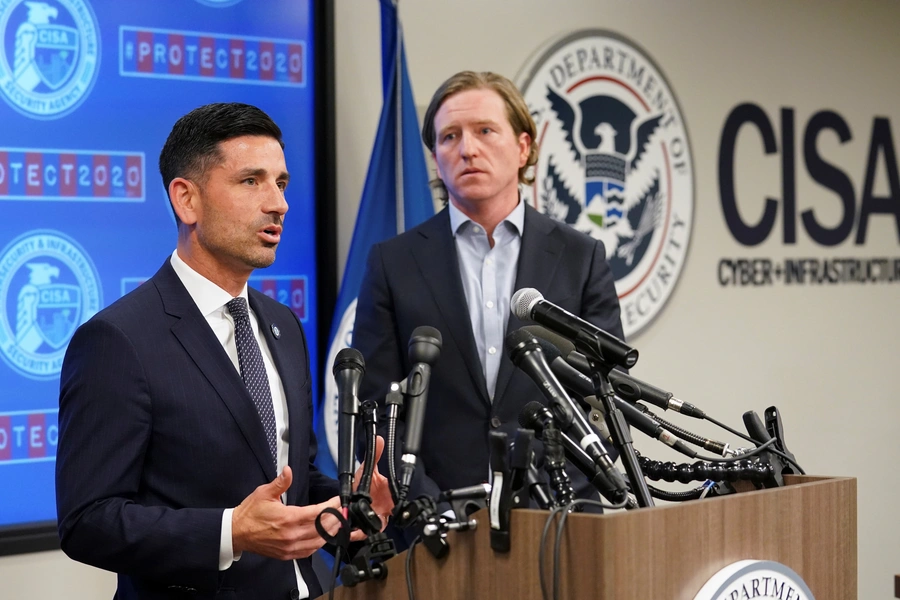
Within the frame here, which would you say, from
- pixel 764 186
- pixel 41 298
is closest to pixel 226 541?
pixel 41 298

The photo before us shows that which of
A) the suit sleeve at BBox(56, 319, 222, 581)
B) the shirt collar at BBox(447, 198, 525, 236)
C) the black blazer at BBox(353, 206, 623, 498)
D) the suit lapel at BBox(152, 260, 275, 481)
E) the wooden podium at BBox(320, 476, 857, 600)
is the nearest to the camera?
the wooden podium at BBox(320, 476, 857, 600)

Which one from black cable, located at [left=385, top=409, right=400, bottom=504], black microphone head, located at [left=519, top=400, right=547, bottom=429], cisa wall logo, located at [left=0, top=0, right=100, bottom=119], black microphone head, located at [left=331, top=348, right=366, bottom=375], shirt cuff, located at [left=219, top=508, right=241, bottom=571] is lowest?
shirt cuff, located at [left=219, top=508, right=241, bottom=571]

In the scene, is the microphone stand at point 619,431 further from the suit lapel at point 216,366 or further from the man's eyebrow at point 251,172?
the man's eyebrow at point 251,172

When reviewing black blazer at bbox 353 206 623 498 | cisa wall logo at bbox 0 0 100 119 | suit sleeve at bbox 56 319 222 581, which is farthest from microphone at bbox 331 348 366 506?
cisa wall logo at bbox 0 0 100 119

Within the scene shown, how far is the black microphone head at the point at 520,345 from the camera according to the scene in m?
1.49

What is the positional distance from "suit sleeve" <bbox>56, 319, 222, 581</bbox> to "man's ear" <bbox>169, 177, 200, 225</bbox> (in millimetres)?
275

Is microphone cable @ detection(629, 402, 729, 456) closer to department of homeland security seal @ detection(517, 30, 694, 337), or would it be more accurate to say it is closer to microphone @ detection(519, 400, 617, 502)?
microphone @ detection(519, 400, 617, 502)

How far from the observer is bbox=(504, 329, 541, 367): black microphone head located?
1491 millimetres

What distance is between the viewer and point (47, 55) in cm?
313

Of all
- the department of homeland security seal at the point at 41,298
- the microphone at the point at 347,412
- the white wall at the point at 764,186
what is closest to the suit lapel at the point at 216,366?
the microphone at the point at 347,412

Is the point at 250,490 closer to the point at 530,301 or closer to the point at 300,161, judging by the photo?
the point at 530,301

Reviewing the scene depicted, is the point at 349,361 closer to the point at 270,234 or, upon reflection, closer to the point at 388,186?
the point at 270,234

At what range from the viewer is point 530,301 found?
1582 millimetres

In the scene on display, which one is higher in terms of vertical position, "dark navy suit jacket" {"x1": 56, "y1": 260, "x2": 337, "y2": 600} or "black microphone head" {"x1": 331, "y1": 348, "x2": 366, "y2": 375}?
"black microphone head" {"x1": 331, "y1": 348, "x2": 366, "y2": 375}
